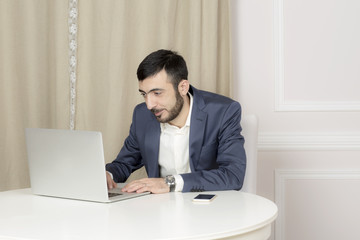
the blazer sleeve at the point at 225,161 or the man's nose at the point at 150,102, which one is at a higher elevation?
the man's nose at the point at 150,102

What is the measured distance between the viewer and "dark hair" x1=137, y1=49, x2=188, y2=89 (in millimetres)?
2586

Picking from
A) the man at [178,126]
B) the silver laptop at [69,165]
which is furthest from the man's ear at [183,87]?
the silver laptop at [69,165]

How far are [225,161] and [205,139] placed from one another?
0.22 m

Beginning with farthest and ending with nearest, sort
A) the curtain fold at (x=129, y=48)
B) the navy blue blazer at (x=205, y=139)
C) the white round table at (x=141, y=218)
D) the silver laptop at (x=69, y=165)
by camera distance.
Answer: the curtain fold at (x=129, y=48) → the navy blue blazer at (x=205, y=139) → the silver laptop at (x=69, y=165) → the white round table at (x=141, y=218)

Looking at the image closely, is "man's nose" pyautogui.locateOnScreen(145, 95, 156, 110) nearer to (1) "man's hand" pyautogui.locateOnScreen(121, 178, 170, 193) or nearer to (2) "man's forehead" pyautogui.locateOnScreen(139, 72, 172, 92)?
(2) "man's forehead" pyautogui.locateOnScreen(139, 72, 172, 92)

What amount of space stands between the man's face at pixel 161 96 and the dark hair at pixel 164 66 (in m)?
0.03

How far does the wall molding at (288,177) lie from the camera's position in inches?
129

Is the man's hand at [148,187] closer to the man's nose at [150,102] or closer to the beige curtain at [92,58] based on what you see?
the man's nose at [150,102]

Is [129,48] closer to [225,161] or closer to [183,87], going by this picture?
[183,87]

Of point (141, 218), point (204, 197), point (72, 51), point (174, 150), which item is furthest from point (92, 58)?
point (141, 218)

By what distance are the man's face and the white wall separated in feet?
2.62

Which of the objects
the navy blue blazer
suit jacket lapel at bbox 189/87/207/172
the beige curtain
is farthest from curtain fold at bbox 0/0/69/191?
suit jacket lapel at bbox 189/87/207/172

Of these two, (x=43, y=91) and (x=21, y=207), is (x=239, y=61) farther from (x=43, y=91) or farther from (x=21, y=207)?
(x=21, y=207)

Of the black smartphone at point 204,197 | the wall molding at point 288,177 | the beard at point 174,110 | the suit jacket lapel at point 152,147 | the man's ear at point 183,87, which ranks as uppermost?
the man's ear at point 183,87
